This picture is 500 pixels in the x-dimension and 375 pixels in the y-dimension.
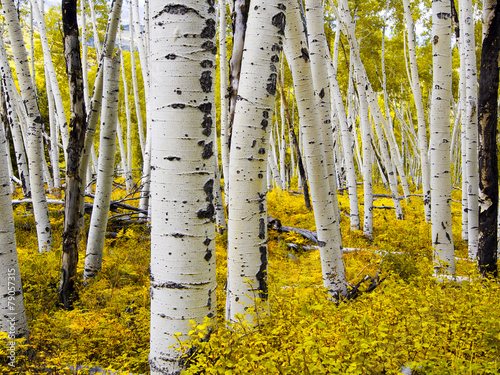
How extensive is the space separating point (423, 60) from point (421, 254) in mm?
12568

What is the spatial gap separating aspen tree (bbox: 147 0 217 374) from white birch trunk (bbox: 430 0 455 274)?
10.2 ft

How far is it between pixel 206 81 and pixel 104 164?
8.98 ft

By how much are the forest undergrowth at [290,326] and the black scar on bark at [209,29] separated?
4.99 feet

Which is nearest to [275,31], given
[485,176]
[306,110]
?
[306,110]

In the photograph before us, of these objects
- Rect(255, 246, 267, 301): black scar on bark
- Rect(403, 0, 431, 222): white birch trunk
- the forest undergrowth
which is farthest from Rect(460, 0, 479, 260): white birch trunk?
Rect(255, 246, 267, 301): black scar on bark

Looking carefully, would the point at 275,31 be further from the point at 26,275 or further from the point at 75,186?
the point at 26,275

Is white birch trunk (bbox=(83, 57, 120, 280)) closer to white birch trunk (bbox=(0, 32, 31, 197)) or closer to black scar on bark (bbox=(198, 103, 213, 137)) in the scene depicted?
white birch trunk (bbox=(0, 32, 31, 197))

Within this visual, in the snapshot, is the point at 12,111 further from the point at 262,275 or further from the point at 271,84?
the point at 262,275

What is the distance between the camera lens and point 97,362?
264 cm

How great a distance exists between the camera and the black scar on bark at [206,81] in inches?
68.5

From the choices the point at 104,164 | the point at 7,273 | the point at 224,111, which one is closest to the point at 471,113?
the point at 224,111

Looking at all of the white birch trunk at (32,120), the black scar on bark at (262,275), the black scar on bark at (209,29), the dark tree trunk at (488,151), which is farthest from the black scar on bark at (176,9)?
the dark tree trunk at (488,151)

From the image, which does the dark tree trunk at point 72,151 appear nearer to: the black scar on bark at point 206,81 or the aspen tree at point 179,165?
the aspen tree at point 179,165

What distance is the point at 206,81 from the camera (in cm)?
175
